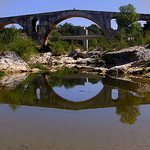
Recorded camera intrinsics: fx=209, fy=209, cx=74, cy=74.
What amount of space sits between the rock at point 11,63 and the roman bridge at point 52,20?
52.8 feet

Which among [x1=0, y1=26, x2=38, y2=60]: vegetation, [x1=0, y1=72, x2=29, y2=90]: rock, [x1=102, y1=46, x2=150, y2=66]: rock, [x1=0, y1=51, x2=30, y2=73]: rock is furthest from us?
[x1=0, y1=26, x2=38, y2=60]: vegetation

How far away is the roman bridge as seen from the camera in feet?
90.6

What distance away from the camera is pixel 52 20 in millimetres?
29031

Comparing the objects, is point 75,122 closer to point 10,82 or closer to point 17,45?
point 10,82

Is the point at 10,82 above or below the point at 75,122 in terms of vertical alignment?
above

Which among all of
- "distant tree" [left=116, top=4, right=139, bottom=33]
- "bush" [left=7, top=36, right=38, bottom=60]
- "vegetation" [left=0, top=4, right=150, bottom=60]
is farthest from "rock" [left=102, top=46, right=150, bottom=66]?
"distant tree" [left=116, top=4, right=139, bottom=33]

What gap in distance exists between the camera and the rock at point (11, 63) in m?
12.6

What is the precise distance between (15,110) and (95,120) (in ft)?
6.14

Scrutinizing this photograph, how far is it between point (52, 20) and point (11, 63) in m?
17.4

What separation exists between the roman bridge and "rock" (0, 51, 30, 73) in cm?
1610

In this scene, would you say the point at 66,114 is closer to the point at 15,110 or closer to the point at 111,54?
the point at 15,110

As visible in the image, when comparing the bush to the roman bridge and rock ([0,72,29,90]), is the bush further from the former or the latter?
the roman bridge

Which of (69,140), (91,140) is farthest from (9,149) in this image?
(91,140)

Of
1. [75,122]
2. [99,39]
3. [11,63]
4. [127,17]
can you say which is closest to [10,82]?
[11,63]
